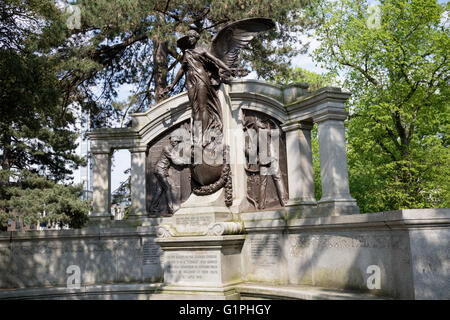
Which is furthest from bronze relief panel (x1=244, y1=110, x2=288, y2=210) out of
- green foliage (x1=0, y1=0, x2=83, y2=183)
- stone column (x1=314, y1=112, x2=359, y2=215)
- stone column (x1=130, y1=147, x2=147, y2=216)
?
green foliage (x1=0, y1=0, x2=83, y2=183)

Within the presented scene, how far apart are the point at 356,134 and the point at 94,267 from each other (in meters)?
15.7

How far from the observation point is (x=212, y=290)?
319 inches

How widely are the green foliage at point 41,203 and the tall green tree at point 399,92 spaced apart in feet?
54.3

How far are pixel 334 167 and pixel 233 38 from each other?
12.7 ft

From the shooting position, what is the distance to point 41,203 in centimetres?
2520

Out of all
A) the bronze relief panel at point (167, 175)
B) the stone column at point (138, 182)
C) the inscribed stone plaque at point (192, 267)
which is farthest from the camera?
the stone column at point (138, 182)

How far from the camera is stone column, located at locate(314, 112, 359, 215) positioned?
7.95 metres

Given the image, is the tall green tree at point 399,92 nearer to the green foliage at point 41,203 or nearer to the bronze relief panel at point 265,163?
the bronze relief panel at point 265,163

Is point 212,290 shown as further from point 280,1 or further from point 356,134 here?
point 356,134

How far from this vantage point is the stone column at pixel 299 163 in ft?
28.8

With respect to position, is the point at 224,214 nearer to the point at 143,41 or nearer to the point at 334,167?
the point at 334,167

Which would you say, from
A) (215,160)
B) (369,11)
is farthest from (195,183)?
(369,11)

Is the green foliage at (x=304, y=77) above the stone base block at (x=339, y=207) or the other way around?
Result: above

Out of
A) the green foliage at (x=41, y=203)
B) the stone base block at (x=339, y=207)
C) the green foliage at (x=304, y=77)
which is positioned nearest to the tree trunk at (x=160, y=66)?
the green foliage at (x=304, y=77)
